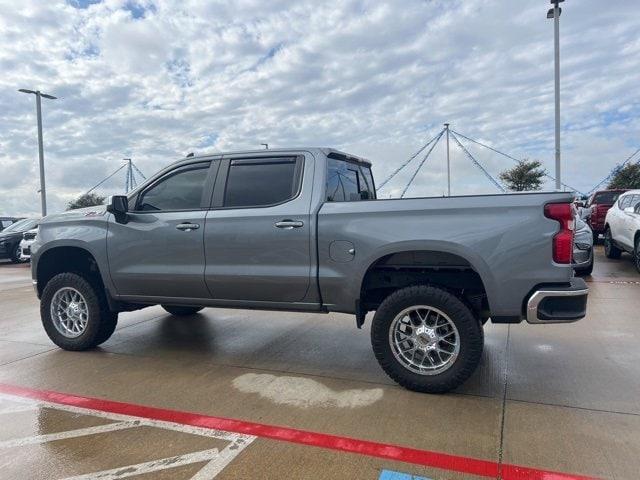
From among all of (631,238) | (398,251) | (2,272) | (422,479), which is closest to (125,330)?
(398,251)

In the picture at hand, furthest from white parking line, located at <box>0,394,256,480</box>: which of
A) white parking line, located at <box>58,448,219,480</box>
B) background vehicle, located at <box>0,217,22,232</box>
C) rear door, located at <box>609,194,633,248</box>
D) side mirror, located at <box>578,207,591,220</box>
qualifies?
background vehicle, located at <box>0,217,22,232</box>

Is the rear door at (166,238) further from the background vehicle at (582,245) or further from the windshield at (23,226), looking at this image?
the windshield at (23,226)

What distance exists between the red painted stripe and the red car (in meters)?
14.0

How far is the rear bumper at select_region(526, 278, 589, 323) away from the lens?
3.64 metres

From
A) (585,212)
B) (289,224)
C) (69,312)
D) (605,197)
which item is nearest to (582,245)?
(289,224)

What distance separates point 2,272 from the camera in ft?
49.2

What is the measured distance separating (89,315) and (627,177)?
33.5 metres

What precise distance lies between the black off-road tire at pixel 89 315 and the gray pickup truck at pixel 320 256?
0.01 meters

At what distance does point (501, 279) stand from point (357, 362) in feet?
5.67

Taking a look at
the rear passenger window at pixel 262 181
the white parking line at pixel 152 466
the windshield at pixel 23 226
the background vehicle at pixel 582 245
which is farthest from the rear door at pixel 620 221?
the windshield at pixel 23 226

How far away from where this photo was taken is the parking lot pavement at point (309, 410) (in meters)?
2.97

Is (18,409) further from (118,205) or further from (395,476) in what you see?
(395,476)

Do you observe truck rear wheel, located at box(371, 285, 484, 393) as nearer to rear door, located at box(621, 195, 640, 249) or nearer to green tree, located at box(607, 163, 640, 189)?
rear door, located at box(621, 195, 640, 249)

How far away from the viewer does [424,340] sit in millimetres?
3977
